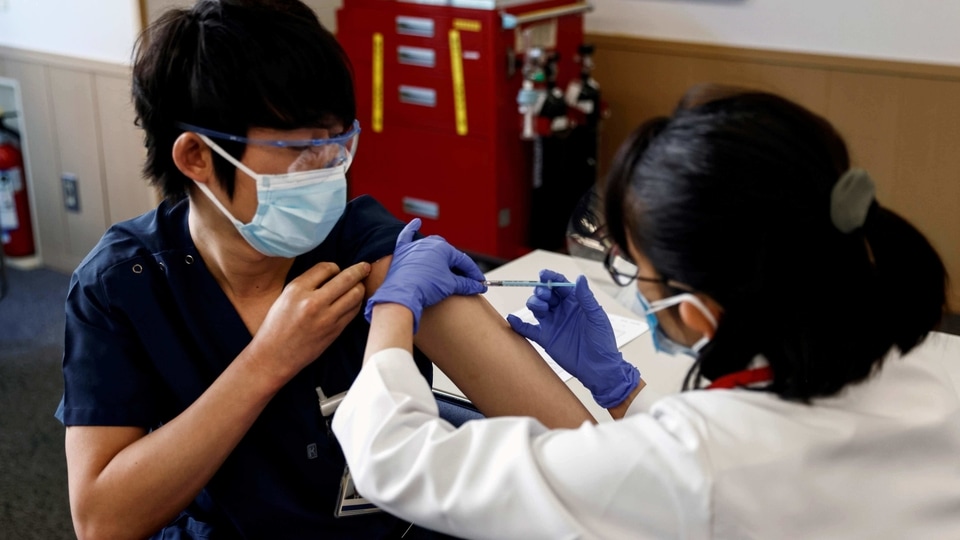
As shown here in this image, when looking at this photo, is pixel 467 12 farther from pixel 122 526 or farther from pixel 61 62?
pixel 122 526

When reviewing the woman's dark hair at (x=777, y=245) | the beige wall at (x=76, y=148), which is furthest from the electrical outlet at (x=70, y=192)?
the woman's dark hair at (x=777, y=245)

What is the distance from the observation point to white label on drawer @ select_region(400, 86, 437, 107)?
371cm

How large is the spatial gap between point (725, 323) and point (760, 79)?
296 cm

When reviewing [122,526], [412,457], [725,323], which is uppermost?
[725,323]

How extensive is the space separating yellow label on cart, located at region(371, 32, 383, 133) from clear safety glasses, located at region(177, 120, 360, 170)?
2489mm

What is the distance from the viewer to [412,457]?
1047 mm

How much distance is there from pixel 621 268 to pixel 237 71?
20.7 inches

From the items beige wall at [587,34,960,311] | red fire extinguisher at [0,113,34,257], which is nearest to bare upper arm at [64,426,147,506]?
beige wall at [587,34,960,311]

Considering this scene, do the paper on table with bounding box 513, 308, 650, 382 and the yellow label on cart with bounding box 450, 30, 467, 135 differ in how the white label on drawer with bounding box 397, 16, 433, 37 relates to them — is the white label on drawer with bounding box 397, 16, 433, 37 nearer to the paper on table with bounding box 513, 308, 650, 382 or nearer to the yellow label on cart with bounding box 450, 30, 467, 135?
the yellow label on cart with bounding box 450, 30, 467, 135

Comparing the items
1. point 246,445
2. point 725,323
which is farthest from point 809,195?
point 246,445

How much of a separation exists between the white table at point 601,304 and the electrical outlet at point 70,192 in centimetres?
246

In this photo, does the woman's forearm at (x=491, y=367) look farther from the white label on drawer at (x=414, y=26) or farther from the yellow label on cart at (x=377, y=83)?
the yellow label on cart at (x=377, y=83)

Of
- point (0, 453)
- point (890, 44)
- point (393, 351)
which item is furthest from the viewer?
point (890, 44)

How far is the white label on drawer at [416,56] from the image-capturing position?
3652 millimetres
